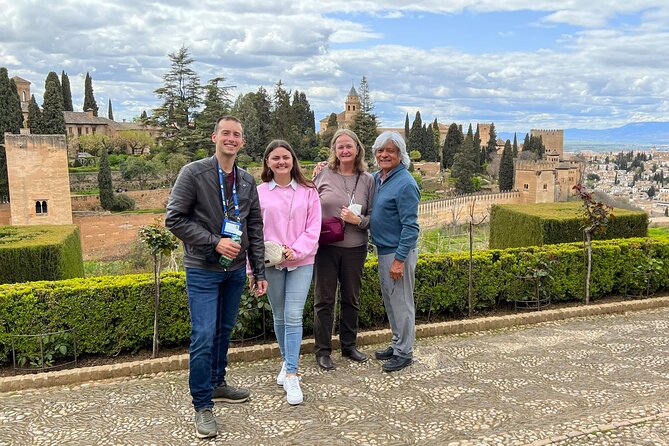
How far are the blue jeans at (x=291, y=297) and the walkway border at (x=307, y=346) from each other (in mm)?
854

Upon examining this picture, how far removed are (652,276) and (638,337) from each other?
192 cm

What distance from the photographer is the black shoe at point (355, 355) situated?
4465 mm

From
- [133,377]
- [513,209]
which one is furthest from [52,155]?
[133,377]

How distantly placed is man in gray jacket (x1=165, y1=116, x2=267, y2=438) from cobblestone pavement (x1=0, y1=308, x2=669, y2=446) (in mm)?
438

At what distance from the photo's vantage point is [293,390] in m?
3.71

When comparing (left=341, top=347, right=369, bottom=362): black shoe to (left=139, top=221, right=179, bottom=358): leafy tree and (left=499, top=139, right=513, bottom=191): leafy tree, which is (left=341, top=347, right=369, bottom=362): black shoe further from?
(left=499, top=139, right=513, bottom=191): leafy tree

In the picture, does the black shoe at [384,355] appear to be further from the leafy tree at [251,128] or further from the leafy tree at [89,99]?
the leafy tree at [89,99]

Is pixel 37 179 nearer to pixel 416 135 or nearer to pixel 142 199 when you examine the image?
pixel 142 199

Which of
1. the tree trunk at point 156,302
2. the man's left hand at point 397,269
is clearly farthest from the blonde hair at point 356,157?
the tree trunk at point 156,302

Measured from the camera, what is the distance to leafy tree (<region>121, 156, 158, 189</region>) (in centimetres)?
3600

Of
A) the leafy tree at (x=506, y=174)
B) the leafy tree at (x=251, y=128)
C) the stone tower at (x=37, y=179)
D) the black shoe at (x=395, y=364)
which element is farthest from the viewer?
the leafy tree at (x=506, y=174)

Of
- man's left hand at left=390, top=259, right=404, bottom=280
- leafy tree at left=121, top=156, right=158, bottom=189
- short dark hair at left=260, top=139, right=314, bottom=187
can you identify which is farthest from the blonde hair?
leafy tree at left=121, top=156, right=158, bottom=189

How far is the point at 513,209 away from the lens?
11.9m

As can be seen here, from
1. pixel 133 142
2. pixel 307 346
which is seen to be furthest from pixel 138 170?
pixel 307 346
